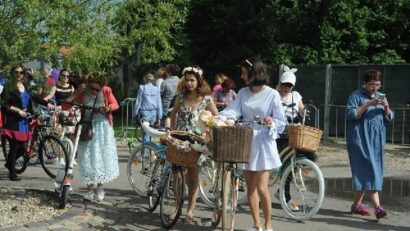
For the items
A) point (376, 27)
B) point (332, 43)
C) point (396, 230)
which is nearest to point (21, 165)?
point (396, 230)

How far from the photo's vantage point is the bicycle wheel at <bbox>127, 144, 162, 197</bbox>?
8469mm

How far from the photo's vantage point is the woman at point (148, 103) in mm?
11711

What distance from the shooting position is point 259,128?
22.0 feet

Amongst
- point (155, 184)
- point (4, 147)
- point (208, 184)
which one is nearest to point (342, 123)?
point (4, 147)

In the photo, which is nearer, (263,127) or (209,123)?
(209,123)

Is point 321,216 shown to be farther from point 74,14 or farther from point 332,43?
point 332,43

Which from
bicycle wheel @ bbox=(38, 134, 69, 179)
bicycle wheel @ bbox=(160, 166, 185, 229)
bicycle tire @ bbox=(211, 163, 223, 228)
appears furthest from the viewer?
bicycle wheel @ bbox=(38, 134, 69, 179)

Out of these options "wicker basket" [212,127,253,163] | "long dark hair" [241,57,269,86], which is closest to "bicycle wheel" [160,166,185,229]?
"wicker basket" [212,127,253,163]

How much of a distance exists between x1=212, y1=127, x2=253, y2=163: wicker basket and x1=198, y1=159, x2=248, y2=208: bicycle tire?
57.6 inches

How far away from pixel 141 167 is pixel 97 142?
650mm

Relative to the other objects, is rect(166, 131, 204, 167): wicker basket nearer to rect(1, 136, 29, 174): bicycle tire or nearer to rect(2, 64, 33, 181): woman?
rect(2, 64, 33, 181): woman

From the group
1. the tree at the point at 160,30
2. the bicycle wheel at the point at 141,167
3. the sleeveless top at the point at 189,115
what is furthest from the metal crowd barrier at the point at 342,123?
the sleeveless top at the point at 189,115

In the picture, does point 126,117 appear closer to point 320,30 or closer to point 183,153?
point 320,30

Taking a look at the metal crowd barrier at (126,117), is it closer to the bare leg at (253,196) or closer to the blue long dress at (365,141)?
the blue long dress at (365,141)
